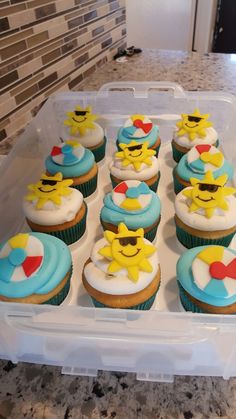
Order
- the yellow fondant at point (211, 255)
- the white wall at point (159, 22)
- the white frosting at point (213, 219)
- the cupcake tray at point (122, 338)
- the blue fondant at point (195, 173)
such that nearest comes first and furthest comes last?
the cupcake tray at point (122, 338)
the yellow fondant at point (211, 255)
the white frosting at point (213, 219)
the blue fondant at point (195, 173)
the white wall at point (159, 22)

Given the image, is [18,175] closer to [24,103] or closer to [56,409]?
[24,103]

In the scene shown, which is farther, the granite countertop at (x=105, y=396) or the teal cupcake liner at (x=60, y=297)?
the teal cupcake liner at (x=60, y=297)

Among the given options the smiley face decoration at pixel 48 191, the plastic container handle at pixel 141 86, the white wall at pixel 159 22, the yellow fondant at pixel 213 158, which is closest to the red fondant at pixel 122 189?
the smiley face decoration at pixel 48 191

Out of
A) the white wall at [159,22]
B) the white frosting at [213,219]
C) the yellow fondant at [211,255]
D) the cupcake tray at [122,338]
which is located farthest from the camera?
the white wall at [159,22]

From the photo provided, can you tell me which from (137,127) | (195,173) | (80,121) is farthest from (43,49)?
(195,173)

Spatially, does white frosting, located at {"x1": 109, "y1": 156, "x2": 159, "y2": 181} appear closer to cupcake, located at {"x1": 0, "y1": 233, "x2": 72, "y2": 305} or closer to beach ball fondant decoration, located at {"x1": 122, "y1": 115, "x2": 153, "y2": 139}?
beach ball fondant decoration, located at {"x1": 122, "y1": 115, "x2": 153, "y2": 139}

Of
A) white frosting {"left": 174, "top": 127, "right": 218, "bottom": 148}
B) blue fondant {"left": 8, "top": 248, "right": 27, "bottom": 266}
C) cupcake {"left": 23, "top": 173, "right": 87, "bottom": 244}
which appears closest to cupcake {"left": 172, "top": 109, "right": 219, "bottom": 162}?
white frosting {"left": 174, "top": 127, "right": 218, "bottom": 148}

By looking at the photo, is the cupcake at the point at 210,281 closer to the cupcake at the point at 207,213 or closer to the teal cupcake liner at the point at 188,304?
the teal cupcake liner at the point at 188,304

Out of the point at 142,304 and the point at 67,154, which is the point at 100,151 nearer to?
the point at 67,154
